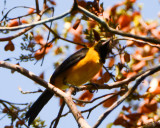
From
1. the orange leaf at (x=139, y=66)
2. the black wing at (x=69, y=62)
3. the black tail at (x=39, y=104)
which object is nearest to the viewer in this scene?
the orange leaf at (x=139, y=66)

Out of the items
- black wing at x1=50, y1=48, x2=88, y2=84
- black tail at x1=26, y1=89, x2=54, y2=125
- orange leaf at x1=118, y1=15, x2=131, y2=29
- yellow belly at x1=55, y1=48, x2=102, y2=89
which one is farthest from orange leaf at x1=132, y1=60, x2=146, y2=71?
black tail at x1=26, y1=89, x2=54, y2=125

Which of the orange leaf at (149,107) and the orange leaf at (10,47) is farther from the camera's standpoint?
the orange leaf at (10,47)

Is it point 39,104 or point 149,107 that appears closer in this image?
point 149,107

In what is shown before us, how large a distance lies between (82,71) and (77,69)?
0.09m

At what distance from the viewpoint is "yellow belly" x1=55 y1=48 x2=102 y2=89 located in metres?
4.08

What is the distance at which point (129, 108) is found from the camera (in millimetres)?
2699

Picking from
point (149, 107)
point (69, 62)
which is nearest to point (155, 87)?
point (149, 107)

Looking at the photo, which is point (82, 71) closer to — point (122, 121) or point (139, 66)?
point (139, 66)

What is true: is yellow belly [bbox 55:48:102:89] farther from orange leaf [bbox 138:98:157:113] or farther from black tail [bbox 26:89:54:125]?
orange leaf [bbox 138:98:157:113]

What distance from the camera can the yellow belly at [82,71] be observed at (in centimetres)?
408

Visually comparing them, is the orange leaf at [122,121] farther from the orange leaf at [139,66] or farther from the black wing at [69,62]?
the black wing at [69,62]

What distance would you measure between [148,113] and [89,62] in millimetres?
1762

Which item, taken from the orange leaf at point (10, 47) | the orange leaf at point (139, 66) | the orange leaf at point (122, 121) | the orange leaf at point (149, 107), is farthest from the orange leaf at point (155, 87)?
the orange leaf at point (10, 47)

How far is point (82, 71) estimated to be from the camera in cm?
413
